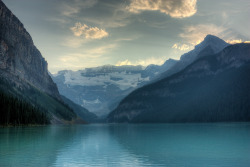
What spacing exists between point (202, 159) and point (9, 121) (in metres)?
144

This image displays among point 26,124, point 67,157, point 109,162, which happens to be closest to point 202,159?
point 109,162

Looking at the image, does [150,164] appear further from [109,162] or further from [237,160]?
[237,160]

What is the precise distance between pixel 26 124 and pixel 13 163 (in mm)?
151684

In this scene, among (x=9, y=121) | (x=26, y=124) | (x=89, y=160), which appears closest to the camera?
(x=89, y=160)

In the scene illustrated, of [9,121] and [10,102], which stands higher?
[10,102]

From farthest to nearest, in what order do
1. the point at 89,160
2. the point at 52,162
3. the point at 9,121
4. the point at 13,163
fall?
1. the point at 9,121
2. the point at 89,160
3. the point at 52,162
4. the point at 13,163

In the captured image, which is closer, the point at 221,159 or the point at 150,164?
the point at 150,164

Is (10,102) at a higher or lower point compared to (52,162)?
higher

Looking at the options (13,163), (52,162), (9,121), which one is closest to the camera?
(13,163)

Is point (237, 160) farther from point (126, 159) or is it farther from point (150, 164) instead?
point (126, 159)

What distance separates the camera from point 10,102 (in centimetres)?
17175

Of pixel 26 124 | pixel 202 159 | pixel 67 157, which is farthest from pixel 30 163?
pixel 26 124

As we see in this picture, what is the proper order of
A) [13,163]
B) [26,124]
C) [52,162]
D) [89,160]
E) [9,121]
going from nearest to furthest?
[13,163], [52,162], [89,160], [9,121], [26,124]

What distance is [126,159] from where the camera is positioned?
4438cm
